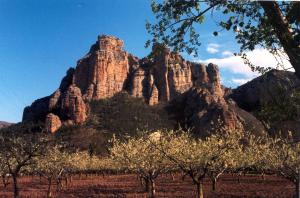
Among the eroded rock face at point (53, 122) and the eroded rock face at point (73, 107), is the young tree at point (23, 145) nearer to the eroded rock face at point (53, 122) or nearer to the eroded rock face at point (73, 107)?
the eroded rock face at point (53, 122)

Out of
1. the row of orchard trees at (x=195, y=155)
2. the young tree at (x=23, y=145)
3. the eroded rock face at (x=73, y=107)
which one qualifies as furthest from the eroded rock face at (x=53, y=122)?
the young tree at (x=23, y=145)

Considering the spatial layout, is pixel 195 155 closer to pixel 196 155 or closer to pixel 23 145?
pixel 196 155

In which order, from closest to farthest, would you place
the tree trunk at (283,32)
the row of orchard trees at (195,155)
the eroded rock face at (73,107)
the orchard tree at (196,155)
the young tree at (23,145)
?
the tree trunk at (283,32) < the young tree at (23,145) < the orchard tree at (196,155) < the row of orchard trees at (195,155) < the eroded rock face at (73,107)

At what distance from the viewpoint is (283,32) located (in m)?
8.70

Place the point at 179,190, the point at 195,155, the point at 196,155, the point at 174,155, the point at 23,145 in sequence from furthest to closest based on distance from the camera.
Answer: the point at 179,190, the point at 174,155, the point at 195,155, the point at 196,155, the point at 23,145

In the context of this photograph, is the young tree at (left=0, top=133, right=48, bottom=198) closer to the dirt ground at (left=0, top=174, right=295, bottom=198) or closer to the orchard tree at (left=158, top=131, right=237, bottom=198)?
the orchard tree at (left=158, top=131, right=237, bottom=198)

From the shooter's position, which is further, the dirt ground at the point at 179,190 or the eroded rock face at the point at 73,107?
the eroded rock face at the point at 73,107

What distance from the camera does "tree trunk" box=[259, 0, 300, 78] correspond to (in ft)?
27.7

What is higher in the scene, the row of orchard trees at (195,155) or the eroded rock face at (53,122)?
the eroded rock face at (53,122)

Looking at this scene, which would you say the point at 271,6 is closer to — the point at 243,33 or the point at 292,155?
the point at 243,33

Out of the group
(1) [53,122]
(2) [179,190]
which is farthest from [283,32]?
(1) [53,122]

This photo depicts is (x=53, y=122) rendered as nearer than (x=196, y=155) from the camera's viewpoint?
No

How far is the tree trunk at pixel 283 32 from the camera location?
27.7 ft

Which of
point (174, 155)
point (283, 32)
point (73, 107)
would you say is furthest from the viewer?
point (73, 107)
